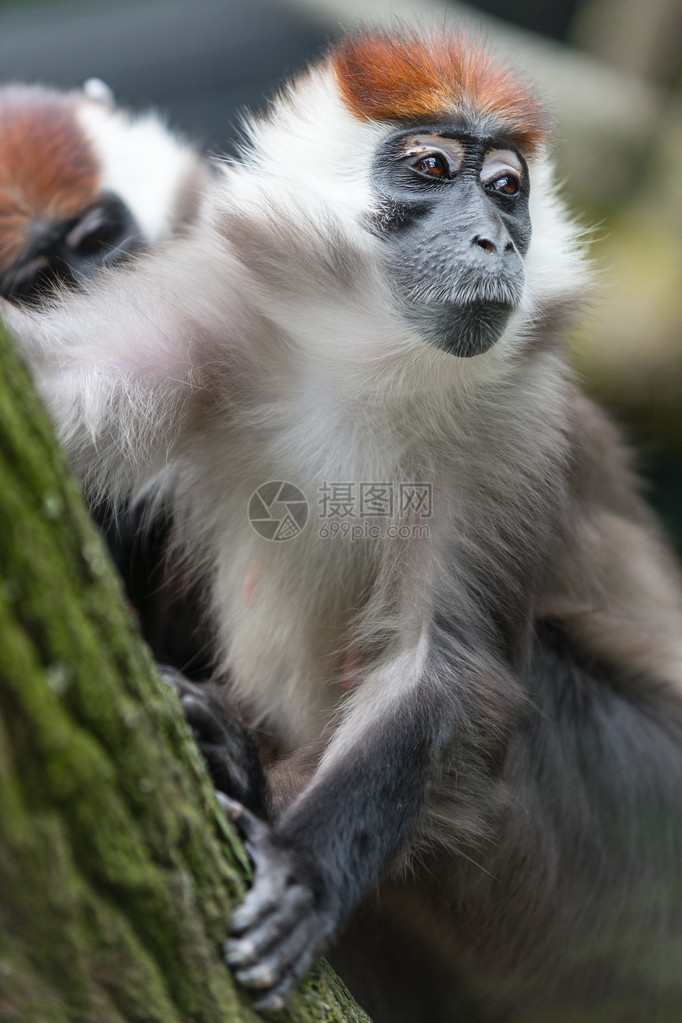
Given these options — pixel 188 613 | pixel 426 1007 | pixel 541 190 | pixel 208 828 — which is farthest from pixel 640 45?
pixel 208 828

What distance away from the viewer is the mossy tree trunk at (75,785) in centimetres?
119

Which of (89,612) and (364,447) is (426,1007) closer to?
(364,447)

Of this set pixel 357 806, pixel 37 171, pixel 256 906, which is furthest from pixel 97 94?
pixel 256 906

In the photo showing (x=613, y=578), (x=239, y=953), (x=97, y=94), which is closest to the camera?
(x=239, y=953)

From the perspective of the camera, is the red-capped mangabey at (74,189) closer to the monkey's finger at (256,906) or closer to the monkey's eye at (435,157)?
the monkey's eye at (435,157)

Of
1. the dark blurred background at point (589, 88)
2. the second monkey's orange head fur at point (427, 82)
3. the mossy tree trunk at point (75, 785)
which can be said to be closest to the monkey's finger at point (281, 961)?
the mossy tree trunk at point (75, 785)

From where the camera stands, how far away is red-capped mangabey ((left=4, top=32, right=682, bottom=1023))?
240 cm

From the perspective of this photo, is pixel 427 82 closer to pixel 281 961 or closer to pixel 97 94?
pixel 281 961

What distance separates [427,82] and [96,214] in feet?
4.92

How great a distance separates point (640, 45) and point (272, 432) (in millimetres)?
5364

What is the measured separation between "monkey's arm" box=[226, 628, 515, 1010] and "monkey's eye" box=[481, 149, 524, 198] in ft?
3.65

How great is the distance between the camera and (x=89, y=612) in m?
1.30

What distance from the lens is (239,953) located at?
1.60 m

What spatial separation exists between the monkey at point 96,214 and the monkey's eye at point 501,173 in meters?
1.04
